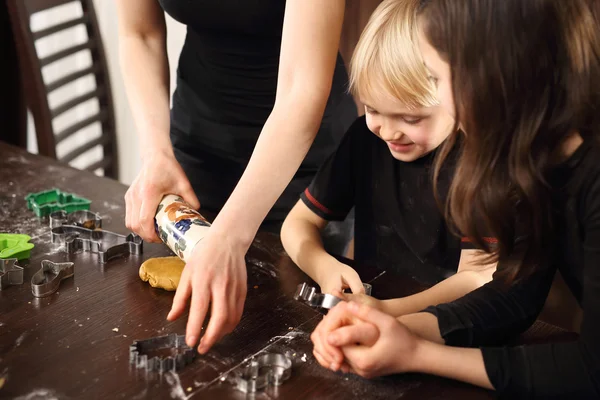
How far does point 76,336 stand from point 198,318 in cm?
20

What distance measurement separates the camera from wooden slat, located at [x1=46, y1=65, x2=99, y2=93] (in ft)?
8.35

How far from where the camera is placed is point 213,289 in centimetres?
105

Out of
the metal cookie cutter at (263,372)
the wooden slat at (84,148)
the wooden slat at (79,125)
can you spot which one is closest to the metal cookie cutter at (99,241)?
the metal cookie cutter at (263,372)

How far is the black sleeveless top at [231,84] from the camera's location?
156 centimetres

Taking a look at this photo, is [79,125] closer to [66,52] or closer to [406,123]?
[66,52]

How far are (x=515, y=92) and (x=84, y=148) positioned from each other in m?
2.10

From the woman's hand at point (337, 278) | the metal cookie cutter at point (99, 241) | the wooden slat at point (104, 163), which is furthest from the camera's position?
the wooden slat at point (104, 163)

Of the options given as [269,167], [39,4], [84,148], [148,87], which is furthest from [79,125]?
[269,167]

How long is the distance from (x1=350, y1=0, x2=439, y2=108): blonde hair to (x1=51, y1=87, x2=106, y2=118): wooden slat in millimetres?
1536

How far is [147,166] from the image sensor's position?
139 cm

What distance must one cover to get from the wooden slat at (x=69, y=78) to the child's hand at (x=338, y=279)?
157 cm

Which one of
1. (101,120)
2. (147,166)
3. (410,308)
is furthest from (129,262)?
(101,120)

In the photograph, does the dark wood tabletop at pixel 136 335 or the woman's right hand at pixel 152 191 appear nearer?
the dark wood tabletop at pixel 136 335

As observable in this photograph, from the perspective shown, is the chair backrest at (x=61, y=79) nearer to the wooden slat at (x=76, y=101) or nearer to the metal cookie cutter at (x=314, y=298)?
the wooden slat at (x=76, y=101)
